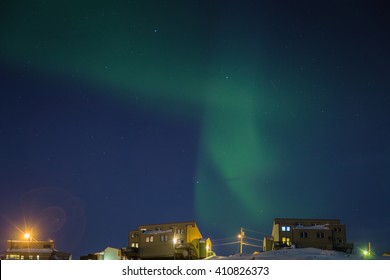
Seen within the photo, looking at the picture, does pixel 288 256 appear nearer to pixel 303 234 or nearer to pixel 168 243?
pixel 168 243

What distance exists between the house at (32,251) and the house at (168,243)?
1010 cm

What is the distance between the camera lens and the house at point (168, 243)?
4897 cm

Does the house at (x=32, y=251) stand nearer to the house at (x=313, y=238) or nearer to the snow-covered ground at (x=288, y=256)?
the house at (x=313, y=238)

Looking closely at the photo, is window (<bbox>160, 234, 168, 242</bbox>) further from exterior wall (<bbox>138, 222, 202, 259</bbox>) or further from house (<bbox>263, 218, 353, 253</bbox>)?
house (<bbox>263, 218, 353, 253</bbox>)

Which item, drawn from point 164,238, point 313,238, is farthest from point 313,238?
point 164,238

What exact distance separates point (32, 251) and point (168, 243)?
19525 mm

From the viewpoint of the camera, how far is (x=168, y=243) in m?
51.8

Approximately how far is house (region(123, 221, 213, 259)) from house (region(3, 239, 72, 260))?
1010 cm

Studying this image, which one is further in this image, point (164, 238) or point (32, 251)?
point (32, 251)

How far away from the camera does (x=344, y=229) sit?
54.1 m

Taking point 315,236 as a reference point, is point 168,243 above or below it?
below

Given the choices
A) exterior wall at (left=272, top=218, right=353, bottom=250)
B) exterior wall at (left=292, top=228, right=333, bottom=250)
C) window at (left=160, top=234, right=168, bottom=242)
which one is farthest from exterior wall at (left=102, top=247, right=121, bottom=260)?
exterior wall at (left=292, top=228, right=333, bottom=250)
